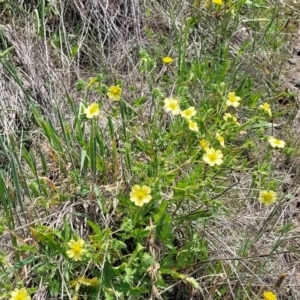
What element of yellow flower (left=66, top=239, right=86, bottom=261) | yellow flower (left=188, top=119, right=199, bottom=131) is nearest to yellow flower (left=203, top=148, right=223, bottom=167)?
yellow flower (left=188, top=119, right=199, bottom=131)

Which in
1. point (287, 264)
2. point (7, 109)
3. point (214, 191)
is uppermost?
point (7, 109)

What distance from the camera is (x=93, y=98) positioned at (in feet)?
Result: 6.73

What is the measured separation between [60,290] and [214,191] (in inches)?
23.0

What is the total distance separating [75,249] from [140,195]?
0.75 ft

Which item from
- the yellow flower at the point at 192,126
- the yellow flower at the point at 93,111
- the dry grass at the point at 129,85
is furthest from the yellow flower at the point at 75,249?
the yellow flower at the point at 192,126

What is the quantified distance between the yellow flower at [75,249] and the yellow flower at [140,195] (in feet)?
0.61

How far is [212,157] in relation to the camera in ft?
4.97

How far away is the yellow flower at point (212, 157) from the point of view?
1.50 meters

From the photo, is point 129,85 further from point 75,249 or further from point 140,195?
point 75,249

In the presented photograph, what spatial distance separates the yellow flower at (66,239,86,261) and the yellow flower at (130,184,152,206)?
7.3 inches

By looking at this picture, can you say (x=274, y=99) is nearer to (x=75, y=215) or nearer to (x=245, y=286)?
(x=245, y=286)

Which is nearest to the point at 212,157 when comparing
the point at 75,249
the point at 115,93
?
the point at 115,93

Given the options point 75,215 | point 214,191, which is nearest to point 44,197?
point 75,215

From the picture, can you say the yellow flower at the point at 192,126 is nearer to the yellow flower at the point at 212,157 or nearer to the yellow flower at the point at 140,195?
the yellow flower at the point at 212,157
